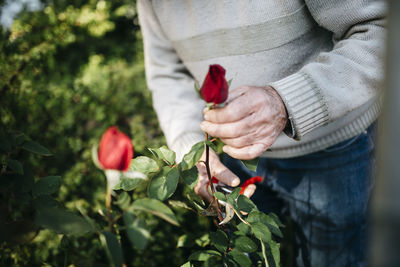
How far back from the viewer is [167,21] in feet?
4.45

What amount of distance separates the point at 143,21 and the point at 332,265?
152cm

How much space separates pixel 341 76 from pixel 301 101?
173 mm

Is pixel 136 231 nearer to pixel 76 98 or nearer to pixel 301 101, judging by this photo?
pixel 301 101

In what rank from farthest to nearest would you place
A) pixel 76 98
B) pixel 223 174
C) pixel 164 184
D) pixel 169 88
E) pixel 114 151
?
1. pixel 76 98
2. pixel 169 88
3. pixel 223 174
4. pixel 164 184
5. pixel 114 151

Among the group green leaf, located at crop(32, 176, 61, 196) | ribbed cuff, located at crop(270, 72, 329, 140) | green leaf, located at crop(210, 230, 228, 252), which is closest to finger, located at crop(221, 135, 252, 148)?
ribbed cuff, located at crop(270, 72, 329, 140)

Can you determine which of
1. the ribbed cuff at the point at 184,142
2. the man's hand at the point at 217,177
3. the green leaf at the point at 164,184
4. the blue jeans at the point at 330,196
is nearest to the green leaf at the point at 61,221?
the green leaf at the point at 164,184

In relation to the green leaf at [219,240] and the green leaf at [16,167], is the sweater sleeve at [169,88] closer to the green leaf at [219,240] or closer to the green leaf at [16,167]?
the green leaf at [219,240]

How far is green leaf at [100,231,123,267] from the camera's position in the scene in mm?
586

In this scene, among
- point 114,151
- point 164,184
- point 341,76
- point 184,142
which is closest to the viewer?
point 114,151

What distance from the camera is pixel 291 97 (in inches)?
37.0

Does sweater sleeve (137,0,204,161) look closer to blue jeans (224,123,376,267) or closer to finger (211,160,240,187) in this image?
finger (211,160,240,187)

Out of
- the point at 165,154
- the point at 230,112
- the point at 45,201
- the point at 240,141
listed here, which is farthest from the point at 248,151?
the point at 45,201

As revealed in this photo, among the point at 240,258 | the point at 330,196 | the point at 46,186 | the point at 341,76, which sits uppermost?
the point at 341,76

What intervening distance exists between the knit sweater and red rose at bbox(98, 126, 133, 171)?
0.56 meters
